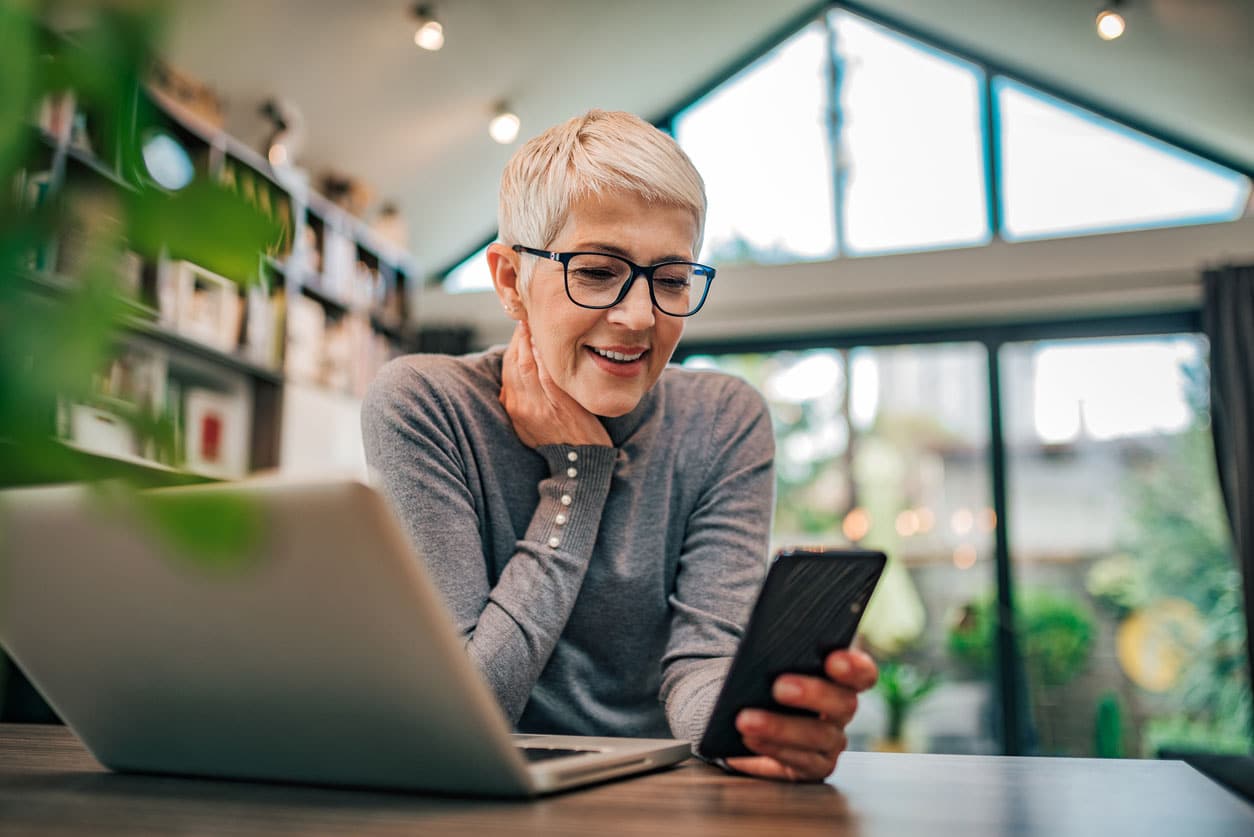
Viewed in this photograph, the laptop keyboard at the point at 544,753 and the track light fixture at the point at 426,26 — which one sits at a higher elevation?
the track light fixture at the point at 426,26

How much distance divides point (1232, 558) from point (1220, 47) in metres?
2.06

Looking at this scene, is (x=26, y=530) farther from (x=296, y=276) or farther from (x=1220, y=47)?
(x=1220, y=47)

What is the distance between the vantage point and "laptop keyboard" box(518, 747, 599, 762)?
69cm

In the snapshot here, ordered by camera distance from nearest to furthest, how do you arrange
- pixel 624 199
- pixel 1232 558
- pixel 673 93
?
1. pixel 624 199
2. pixel 1232 558
3. pixel 673 93

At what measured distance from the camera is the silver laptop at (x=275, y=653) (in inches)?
19.5

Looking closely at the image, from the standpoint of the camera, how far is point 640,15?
468 centimetres

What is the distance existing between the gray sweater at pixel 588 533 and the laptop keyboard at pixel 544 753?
26 centimetres

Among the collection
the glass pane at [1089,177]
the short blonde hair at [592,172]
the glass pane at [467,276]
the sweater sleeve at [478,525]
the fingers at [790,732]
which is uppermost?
the glass pane at [1089,177]

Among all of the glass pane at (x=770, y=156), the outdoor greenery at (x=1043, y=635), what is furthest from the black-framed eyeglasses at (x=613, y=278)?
the glass pane at (x=770, y=156)

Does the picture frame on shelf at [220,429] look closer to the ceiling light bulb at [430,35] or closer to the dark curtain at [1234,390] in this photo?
the ceiling light bulb at [430,35]

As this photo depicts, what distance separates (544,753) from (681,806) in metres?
0.14

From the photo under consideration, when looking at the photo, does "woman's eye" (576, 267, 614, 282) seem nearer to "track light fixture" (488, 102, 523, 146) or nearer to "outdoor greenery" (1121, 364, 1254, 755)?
"track light fixture" (488, 102, 523, 146)

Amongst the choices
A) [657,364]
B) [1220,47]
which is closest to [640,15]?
[1220,47]

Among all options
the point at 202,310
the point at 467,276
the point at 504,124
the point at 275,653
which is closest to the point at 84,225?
the point at 275,653
